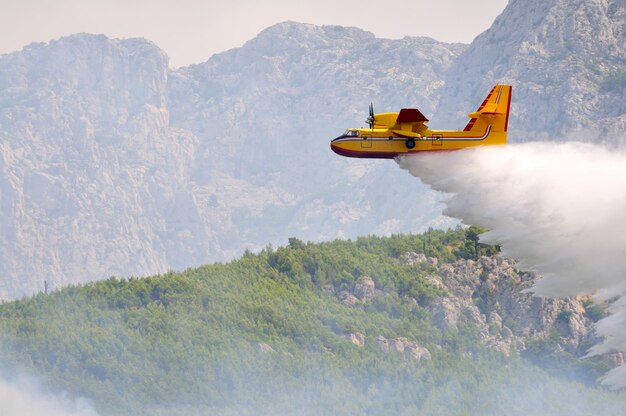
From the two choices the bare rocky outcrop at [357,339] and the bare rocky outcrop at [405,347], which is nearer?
the bare rocky outcrop at [405,347]

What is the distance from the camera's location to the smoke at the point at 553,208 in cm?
7288

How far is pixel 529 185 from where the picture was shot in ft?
276

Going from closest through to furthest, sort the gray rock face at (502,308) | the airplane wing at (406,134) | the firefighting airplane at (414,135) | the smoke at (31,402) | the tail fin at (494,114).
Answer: the airplane wing at (406,134), the firefighting airplane at (414,135), the tail fin at (494,114), the smoke at (31,402), the gray rock face at (502,308)

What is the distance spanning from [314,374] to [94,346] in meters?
19.6

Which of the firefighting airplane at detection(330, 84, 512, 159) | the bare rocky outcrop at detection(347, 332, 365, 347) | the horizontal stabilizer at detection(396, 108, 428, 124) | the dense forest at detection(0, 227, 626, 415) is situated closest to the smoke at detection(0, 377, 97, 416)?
the dense forest at detection(0, 227, 626, 415)

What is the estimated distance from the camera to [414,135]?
85.2 metres

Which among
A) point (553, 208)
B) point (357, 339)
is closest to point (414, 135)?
point (553, 208)

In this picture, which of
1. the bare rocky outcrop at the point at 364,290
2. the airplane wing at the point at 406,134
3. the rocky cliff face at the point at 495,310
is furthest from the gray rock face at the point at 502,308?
the airplane wing at the point at 406,134

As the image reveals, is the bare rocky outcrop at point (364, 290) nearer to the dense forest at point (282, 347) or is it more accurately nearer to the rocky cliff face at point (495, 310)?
the rocky cliff face at point (495, 310)

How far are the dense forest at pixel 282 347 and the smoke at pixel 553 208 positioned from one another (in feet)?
158

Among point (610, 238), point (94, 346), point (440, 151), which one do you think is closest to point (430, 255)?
point (94, 346)

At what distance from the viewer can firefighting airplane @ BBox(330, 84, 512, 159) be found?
8544cm

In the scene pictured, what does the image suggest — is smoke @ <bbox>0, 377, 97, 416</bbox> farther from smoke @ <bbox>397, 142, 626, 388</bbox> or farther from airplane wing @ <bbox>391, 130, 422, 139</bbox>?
smoke @ <bbox>397, 142, 626, 388</bbox>

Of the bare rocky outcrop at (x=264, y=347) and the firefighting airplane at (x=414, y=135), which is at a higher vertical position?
the firefighting airplane at (x=414, y=135)
